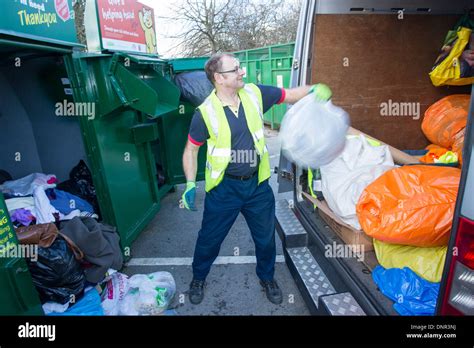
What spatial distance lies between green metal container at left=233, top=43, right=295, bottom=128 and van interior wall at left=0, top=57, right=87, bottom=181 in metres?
5.74

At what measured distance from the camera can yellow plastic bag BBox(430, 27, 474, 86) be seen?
9.61ft

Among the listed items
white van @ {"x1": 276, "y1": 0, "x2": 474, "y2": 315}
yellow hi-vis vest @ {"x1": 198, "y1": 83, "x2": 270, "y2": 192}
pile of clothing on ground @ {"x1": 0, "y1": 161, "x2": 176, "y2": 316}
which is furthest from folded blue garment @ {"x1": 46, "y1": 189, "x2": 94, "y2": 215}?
white van @ {"x1": 276, "y1": 0, "x2": 474, "y2": 315}

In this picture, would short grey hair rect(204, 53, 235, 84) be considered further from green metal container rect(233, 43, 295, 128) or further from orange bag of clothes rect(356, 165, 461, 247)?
green metal container rect(233, 43, 295, 128)

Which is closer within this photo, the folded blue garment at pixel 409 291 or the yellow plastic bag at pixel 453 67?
the folded blue garment at pixel 409 291

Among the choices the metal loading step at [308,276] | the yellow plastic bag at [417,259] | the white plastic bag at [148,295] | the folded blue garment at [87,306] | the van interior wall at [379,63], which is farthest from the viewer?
the van interior wall at [379,63]

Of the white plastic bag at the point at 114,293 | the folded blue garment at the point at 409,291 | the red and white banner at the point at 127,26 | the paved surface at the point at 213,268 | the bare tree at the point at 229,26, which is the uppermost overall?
the bare tree at the point at 229,26

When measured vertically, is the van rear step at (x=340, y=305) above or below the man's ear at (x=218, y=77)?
below

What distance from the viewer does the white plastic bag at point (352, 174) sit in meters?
2.15

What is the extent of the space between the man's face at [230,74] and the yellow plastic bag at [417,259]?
1.44 meters

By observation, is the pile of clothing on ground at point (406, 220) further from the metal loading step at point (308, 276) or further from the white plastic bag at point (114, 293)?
the white plastic bag at point (114, 293)

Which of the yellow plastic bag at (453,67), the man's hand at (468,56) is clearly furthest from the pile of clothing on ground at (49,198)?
the man's hand at (468,56)
